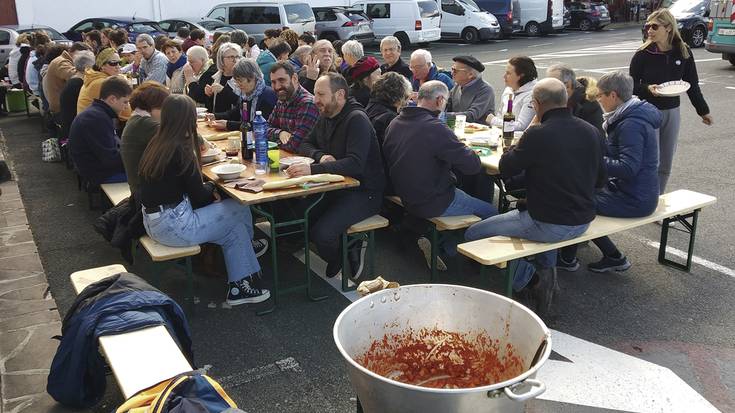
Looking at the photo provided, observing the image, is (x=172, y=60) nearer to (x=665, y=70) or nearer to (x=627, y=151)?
(x=665, y=70)

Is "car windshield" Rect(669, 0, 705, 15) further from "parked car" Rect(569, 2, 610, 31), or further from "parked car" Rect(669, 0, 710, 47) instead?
"parked car" Rect(569, 2, 610, 31)

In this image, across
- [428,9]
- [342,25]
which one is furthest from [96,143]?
[428,9]

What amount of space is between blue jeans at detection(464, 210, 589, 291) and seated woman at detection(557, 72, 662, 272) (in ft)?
1.92

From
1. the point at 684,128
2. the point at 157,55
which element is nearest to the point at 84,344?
the point at 157,55

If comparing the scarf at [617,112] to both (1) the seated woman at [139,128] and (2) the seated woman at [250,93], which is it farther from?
(1) the seated woman at [139,128]

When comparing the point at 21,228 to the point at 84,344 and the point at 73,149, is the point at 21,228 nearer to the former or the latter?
the point at 73,149

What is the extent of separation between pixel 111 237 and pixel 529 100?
370cm

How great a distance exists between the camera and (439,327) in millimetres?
2693

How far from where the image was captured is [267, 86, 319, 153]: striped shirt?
567 cm

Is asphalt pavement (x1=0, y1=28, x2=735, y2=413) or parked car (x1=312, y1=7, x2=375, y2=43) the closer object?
asphalt pavement (x1=0, y1=28, x2=735, y2=413)

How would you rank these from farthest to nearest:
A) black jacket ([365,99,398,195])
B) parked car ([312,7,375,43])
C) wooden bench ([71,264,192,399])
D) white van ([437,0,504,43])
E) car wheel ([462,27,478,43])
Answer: car wheel ([462,27,478,43]) → white van ([437,0,504,43]) → parked car ([312,7,375,43]) → black jacket ([365,99,398,195]) → wooden bench ([71,264,192,399])

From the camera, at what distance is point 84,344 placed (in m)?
3.26

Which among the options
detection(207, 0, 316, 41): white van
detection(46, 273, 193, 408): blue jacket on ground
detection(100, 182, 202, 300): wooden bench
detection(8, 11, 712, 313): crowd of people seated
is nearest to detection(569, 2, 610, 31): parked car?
detection(207, 0, 316, 41): white van

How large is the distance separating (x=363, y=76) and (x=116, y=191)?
2568 millimetres
